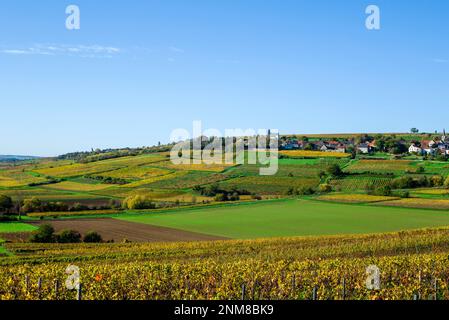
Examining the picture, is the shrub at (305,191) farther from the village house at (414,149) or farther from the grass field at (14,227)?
the village house at (414,149)

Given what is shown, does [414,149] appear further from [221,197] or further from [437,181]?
[221,197]

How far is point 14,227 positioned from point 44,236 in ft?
26.9

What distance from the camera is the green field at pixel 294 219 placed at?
49031 mm

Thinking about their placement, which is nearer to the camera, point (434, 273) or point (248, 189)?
point (434, 273)

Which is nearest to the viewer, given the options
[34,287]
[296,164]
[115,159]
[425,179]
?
[34,287]

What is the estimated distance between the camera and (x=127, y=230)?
5041 centimetres

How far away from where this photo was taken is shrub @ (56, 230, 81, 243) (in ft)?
150

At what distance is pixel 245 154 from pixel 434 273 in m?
96.1

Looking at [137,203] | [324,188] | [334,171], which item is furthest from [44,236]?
[334,171]

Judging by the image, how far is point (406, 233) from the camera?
4434cm

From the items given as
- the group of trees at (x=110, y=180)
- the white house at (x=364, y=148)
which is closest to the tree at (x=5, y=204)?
the group of trees at (x=110, y=180)

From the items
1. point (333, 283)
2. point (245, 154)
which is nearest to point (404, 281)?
point (333, 283)
